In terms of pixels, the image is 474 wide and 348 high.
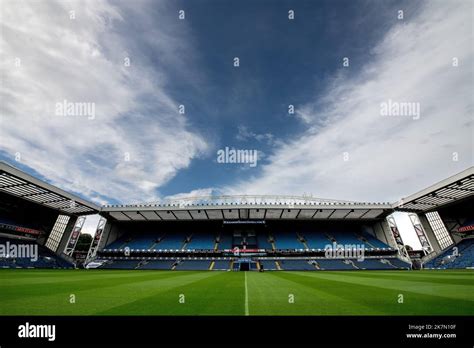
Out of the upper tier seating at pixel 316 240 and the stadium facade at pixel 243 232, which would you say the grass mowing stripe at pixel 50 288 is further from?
the upper tier seating at pixel 316 240

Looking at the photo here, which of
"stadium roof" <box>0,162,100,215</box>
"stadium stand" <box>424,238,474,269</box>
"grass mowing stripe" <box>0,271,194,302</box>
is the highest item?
"stadium roof" <box>0,162,100,215</box>

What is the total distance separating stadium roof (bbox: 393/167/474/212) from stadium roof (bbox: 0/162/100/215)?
51137 millimetres

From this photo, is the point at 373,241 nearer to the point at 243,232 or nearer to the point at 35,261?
the point at 243,232

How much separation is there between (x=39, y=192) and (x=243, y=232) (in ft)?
119

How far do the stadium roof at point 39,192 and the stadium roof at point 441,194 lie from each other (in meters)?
51.1

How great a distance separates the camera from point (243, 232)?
172ft

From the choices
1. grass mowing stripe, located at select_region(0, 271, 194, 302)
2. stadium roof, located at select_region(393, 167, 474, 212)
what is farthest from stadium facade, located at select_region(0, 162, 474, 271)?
grass mowing stripe, located at select_region(0, 271, 194, 302)

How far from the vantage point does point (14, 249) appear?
120 feet

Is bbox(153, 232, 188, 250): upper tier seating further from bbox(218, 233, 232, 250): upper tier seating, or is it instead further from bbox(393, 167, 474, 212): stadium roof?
bbox(393, 167, 474, 212): stadium roof

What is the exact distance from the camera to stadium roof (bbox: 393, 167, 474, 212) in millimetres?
29095

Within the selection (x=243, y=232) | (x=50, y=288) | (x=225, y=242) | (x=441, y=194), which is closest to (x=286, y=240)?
(x=243, y=232)

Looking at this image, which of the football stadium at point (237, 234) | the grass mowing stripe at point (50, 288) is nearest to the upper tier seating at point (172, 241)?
the football stadium at point (237, 234)
